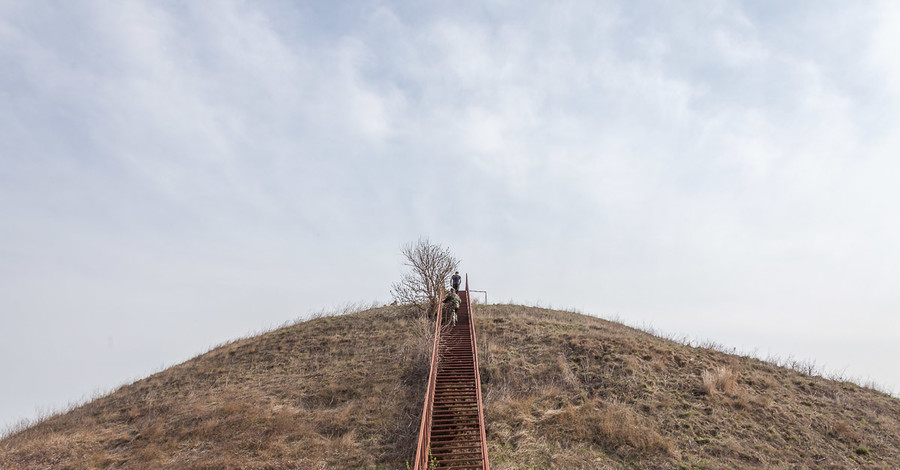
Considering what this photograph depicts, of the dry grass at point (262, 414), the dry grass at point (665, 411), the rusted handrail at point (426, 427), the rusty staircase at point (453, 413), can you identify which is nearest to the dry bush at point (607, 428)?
the dry grass at point (665, 411)

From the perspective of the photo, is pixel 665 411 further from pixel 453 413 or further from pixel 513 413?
pixel 453 413

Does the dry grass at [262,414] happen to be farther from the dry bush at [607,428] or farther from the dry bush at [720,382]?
the dry bush at [720,382]

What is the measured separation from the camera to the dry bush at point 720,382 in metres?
14.9

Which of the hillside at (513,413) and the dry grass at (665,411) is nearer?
the dry grass at (665,411)

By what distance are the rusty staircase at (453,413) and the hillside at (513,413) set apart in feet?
2.68

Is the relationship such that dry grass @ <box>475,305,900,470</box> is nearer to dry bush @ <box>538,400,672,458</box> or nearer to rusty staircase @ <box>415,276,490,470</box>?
dry bush @ <box>538,400,672,458</box>

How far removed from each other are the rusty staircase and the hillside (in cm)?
82

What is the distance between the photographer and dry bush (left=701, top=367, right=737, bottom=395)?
14.9 m

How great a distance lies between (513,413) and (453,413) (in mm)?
2251

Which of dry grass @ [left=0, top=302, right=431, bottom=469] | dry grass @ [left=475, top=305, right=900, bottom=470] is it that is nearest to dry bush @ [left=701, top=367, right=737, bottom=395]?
dry grass @ [left=475, top=305, right=900, bottom=470]

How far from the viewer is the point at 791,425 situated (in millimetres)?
13141

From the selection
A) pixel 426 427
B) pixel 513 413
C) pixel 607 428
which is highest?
pixel 513 413

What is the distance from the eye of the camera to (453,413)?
40.6ft

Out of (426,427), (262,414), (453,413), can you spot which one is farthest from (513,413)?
(262,414)
